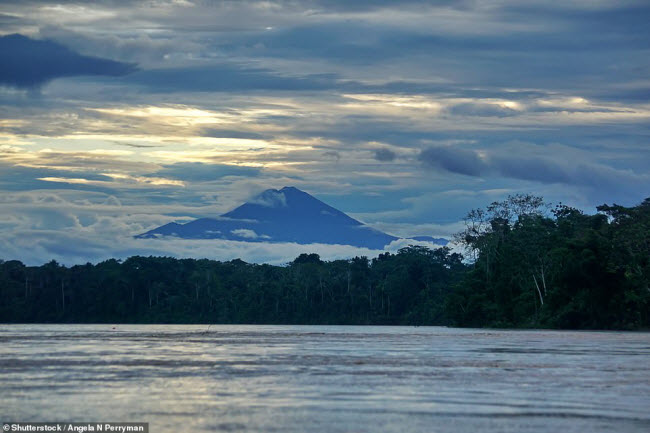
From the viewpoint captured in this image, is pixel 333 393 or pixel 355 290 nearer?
pixel 333 393

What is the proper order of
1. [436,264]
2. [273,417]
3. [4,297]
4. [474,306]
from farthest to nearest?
[4,297], [436,264], [474,306], [273,417]

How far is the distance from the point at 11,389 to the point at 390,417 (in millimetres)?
10658

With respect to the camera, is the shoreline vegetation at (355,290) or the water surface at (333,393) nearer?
the water surface at (333,393)

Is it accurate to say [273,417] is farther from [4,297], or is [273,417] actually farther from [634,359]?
[4,297]

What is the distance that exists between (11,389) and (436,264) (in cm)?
15929

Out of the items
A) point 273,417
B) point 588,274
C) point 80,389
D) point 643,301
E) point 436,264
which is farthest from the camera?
point 436,264

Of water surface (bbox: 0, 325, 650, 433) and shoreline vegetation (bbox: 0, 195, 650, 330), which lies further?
shoreline vegetation (bbox: 0, 195, 650, 330)

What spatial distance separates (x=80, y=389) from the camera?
25.2 meters

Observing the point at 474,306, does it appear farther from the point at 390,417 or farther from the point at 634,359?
the point at 390,417

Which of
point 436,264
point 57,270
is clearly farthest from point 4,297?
point 436,264

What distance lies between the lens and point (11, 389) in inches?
995

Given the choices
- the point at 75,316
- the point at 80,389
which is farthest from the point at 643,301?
the point at 75,316

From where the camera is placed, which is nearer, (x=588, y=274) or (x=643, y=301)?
(x=643, y=301)

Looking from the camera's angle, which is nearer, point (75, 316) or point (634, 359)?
point (634, 359)
